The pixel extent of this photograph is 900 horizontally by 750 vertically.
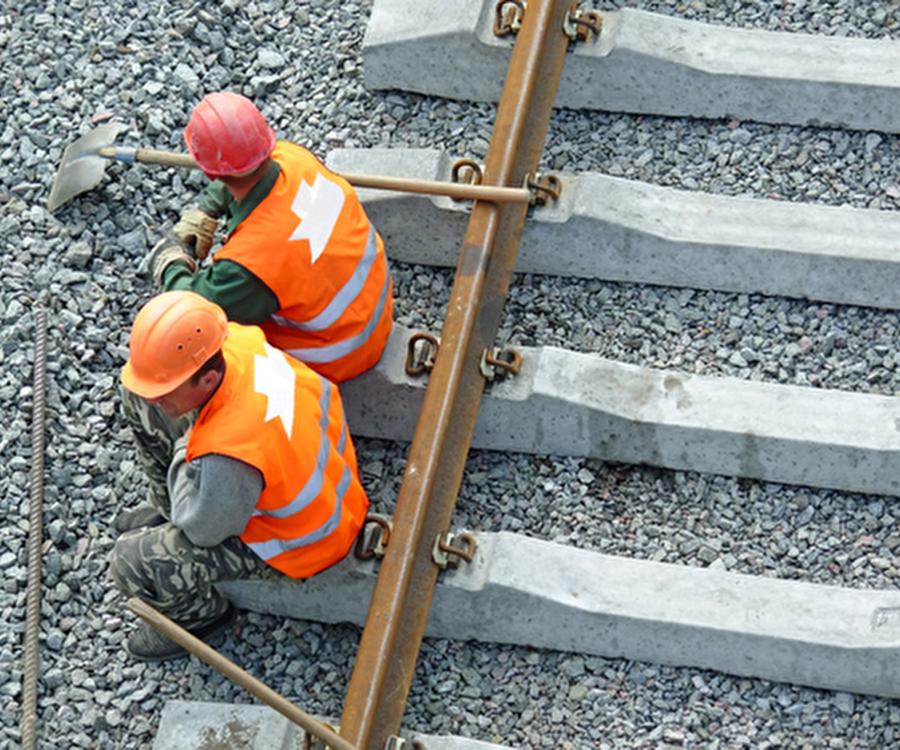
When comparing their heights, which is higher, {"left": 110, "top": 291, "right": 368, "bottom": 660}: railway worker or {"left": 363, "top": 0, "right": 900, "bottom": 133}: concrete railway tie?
{"left": 363, "top": 0, "right": 900, "bottom": 133}: concrete railway tie

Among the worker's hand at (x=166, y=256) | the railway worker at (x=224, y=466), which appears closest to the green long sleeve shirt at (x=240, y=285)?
the worker's hand at (x=166, y=256)

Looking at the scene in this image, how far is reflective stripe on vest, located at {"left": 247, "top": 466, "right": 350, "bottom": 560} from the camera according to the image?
5730 mm

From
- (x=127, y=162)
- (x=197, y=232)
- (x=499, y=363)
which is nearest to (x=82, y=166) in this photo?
(x=127, y=162)

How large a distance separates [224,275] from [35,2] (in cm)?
227

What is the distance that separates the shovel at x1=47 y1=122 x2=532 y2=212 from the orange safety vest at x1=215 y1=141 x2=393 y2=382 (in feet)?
0.87

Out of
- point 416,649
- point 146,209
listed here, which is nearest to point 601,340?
point 416,649

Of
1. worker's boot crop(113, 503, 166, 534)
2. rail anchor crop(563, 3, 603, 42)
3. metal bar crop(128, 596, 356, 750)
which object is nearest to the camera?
metal bar crop(128, 596, 356, 750)

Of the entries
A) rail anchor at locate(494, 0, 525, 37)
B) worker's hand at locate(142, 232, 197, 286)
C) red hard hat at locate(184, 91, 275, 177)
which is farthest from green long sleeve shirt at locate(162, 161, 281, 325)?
rail anchor at locate(494, 0, 525, 37)

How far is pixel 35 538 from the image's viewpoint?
6.24 m

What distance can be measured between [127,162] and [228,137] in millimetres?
1239

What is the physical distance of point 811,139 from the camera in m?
6.81

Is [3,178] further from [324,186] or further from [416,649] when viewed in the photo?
[416,649]

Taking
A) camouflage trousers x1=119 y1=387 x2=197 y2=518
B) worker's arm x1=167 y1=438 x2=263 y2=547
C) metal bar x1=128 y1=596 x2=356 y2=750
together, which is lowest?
metal bar x1=128 y1=596 x2=356 y2=750

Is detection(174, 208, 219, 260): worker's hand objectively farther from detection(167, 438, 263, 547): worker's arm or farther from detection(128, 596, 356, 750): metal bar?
detection(128, 596, 356, 750): metal bar
